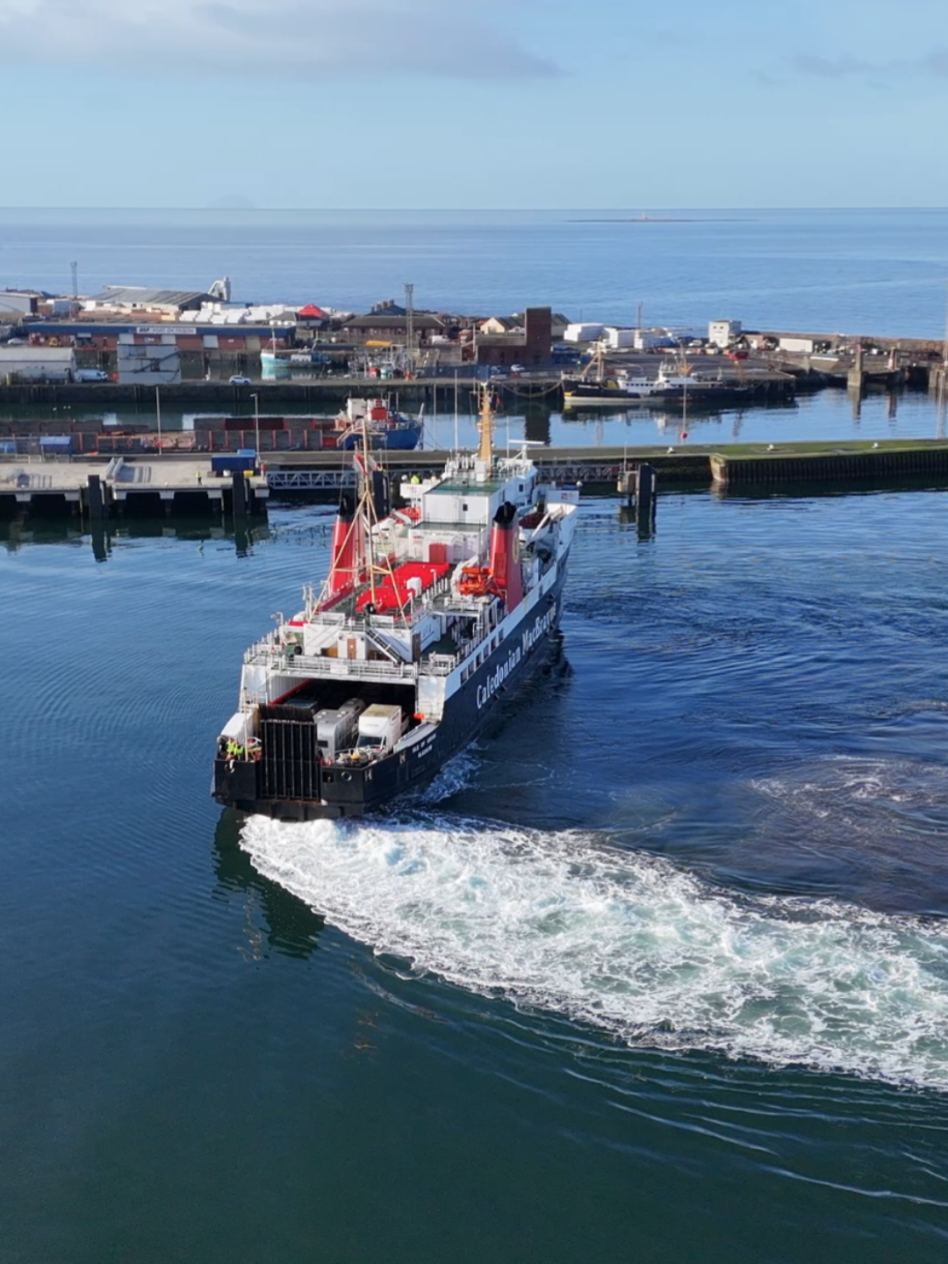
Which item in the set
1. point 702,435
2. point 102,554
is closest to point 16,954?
point 102,554

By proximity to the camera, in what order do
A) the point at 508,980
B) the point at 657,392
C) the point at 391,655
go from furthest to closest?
the point at 657,392, the point at 391,655, the point at 508,980

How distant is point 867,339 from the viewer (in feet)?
462

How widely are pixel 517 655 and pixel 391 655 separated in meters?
8.85

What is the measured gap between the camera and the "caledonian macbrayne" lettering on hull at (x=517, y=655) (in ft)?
140

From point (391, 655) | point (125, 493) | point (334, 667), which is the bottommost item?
point (334, 667)

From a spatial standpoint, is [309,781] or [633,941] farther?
[309,781]

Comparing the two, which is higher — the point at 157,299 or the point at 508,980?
the point at 157,299

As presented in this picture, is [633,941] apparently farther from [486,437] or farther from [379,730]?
[486,437]

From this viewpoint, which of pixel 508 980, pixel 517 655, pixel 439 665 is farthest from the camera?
pixel 517 655

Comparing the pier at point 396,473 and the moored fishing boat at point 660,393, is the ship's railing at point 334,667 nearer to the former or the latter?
the pier at point 396,473

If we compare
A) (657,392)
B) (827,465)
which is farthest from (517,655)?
(657,392)

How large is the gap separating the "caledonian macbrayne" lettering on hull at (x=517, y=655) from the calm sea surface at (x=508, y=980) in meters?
1.33

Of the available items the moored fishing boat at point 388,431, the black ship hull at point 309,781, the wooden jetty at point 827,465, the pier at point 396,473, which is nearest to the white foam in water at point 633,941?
the black ship hull at point 309,781

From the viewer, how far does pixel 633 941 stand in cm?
2897
